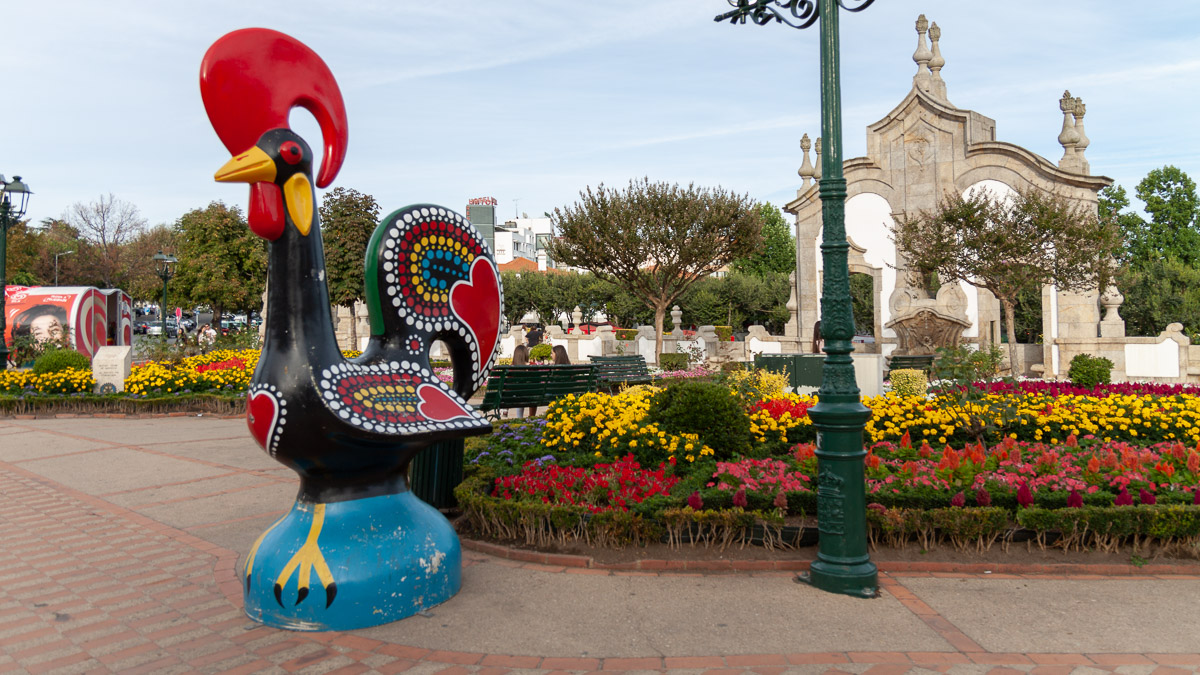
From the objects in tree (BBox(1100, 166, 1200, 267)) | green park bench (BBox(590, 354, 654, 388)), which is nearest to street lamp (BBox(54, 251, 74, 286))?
green park bench (BBox(590, 354, 654, 388))

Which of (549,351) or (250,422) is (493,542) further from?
(549,351)

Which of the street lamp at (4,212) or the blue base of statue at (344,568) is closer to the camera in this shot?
the blue base of statue at (344,568)

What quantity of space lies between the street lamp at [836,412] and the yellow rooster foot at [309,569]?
115 inches

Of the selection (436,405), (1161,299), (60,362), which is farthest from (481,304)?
(1161,299)

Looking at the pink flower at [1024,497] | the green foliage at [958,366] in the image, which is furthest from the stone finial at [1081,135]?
the pink flower at [1024,497]

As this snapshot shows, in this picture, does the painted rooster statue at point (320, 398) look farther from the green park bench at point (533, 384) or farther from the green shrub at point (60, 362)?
the green shrub at point (60, 362)

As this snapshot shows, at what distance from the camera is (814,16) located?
5.43m

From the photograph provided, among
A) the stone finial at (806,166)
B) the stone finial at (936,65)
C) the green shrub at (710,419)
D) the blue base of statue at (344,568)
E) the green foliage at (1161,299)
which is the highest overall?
the stone finial at (936,65)

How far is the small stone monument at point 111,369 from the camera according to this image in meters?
15.9

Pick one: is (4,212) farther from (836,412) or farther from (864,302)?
(864,302)

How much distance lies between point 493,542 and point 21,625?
9.49 feet

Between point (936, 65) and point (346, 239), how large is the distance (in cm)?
2106

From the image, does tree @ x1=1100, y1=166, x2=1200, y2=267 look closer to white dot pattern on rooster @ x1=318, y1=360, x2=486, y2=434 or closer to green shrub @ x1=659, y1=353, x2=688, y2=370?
green shrub @ x1=659, y1=353, x2=688, y2=370

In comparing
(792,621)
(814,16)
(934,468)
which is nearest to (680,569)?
(792,621)
